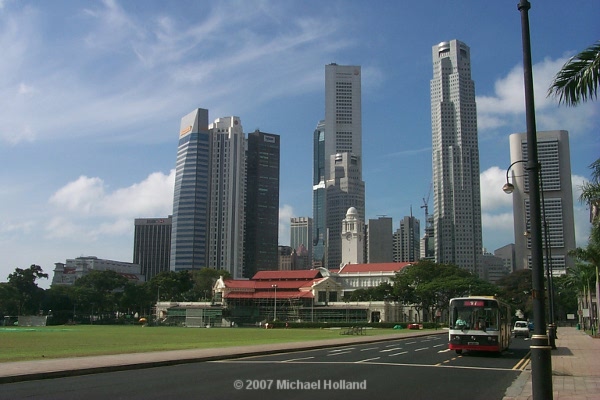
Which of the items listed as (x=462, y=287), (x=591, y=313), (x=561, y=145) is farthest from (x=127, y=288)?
(x=561, y=145)

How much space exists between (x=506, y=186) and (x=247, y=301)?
491 ft

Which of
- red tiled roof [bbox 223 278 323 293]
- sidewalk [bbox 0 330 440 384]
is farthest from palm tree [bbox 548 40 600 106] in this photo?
red tiled roof [bbox 223 278 323 293]

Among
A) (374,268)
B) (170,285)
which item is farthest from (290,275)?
(170,285)

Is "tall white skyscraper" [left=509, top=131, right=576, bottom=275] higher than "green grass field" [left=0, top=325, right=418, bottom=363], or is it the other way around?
"tall white skyscraper" [left=509, top=131, right=576, bottom=275]

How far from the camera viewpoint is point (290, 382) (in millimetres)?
19438

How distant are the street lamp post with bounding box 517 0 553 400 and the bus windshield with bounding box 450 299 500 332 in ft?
66.8

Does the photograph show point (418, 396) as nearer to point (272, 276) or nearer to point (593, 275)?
point (593, 275)

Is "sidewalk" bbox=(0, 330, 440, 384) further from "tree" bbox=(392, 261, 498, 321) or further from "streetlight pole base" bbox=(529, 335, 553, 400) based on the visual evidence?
"tree" bbox=(392, 261, 498, 321)

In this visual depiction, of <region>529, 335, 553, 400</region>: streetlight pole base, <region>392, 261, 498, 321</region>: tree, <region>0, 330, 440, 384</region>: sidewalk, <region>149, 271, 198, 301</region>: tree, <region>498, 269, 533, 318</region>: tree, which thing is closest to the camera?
<region>529, 335, 553, 400</region>: streetlight pole base

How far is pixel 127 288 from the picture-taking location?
153 m

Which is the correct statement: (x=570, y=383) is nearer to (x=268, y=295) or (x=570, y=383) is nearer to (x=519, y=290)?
(x=519, y=290)

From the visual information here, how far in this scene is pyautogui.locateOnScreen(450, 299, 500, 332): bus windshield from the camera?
3238 cm

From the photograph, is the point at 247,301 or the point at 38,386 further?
the point at 247,301

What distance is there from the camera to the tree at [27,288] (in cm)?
13838
